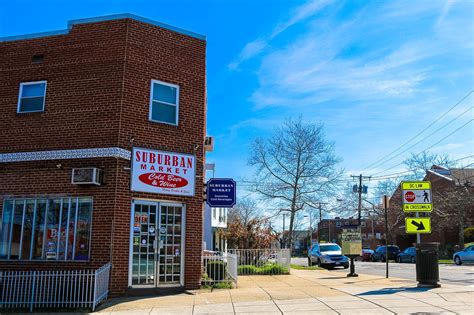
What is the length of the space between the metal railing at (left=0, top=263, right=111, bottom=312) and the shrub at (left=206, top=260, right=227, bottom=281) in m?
3.69

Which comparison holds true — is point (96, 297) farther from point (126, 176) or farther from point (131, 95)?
point (131, 95)

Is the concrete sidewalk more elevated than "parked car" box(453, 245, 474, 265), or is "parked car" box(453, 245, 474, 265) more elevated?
"parked car" box(453, 245, 474, 265)

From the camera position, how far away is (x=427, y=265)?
508 inches

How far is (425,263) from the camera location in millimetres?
12945

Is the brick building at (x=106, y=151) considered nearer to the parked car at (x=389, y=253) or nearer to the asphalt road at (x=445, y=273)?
the asphalt road at (x=445, y=273)

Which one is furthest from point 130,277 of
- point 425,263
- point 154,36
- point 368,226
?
point 368,226

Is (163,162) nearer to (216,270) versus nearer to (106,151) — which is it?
(106,151)

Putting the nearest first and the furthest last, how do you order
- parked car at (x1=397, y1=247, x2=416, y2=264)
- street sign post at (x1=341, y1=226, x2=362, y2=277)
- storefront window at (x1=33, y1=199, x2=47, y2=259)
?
storefront window at (x1=33, y1=199, x2=47, y2=259) → street sign post at (x1=341, y1=226, x2=362, y2=277) → parked car at (x1=397, y1=247, x2=416, y2=264)

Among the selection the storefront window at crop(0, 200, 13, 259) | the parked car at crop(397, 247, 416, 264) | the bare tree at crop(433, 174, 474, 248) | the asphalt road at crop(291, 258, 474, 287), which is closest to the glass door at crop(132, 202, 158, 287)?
the storefront window at crop(0, 200, 13, 259)

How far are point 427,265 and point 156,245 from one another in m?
7.87

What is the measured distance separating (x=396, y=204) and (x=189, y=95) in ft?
152

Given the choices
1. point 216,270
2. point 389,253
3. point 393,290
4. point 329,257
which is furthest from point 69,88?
point 389,253

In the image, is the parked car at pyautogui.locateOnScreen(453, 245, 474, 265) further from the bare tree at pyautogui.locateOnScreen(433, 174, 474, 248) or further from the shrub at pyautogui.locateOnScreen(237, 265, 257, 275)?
the shrub at pyautogui.locateOnScreen(237, 265, 257, 275)

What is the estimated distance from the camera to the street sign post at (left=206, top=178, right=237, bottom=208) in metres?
14.5
